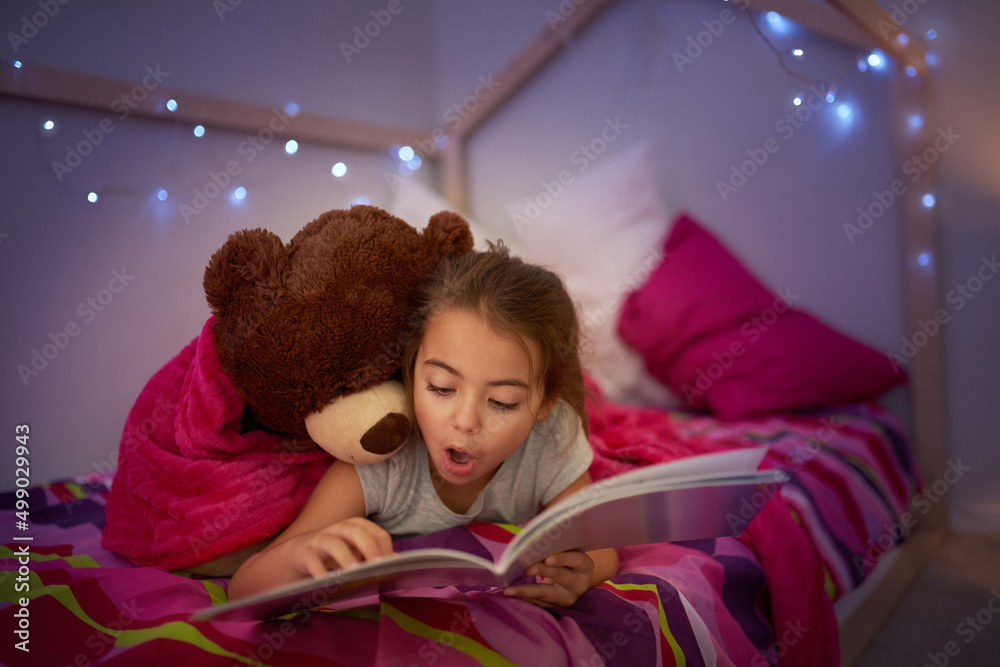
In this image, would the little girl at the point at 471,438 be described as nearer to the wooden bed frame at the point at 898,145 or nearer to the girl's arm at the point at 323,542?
the girl's arm at the point at 323,542

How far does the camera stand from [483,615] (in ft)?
1.81

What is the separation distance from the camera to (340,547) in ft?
1.67

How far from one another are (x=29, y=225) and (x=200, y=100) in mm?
397

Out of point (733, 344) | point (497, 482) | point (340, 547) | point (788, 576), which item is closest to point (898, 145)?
point (733, 344)

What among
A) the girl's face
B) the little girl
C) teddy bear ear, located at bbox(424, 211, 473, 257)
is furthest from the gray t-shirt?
teddy bear ear, located at bbox(424, 211, 473, 257)

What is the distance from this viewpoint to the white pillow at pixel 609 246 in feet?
4.83

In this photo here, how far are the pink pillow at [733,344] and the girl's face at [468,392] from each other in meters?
0.76

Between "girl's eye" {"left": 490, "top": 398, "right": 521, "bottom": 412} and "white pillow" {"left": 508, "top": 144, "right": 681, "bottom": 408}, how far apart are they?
82cm

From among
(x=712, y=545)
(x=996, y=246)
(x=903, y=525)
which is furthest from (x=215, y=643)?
(x=996, y=246)

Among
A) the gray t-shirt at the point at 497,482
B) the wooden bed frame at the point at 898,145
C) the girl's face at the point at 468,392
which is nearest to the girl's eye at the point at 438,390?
the girl's face at the point at 468,392

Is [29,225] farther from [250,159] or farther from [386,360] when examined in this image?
[386,360]

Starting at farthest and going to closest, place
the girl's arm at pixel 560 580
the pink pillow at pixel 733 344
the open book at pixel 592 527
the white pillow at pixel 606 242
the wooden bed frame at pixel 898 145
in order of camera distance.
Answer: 1. the white pillow at pixel 606 242
2. the pink pillow at pixel 733 344
3. the wooden bed frame at pixel 898 145
4. the girl's arm at pixel 560 580
5. the open book at pixel 592 527

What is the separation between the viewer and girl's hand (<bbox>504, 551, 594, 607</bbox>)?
0.59 meters

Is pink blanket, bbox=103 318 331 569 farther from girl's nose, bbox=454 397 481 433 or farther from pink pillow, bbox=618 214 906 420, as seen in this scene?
pink pillow, bbox=618 214 906 420
